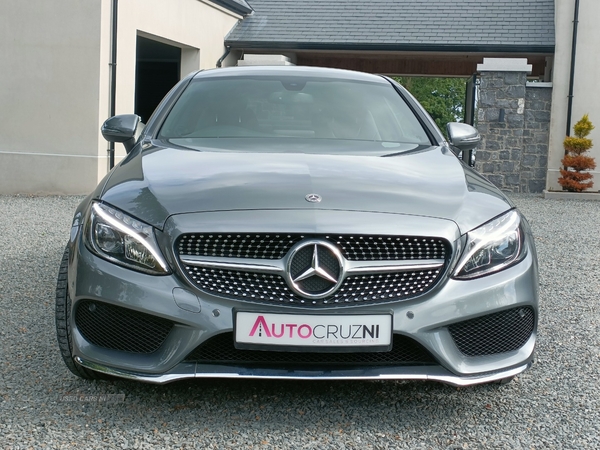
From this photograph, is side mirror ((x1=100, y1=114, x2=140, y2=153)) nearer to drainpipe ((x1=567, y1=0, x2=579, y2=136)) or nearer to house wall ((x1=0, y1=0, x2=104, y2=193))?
house wall ((x1=0, y1=0, x2=104, y2=193))

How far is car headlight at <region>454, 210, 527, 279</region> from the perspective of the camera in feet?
9.49

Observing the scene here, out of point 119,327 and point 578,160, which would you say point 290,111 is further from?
point 578,160

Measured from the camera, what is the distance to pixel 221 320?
8.98ft

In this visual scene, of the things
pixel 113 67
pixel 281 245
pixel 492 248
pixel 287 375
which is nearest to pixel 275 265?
pixel 281 245

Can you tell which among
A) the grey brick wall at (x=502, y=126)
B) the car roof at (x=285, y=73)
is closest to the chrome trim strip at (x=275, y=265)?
the car roof at (x=285, y=73)

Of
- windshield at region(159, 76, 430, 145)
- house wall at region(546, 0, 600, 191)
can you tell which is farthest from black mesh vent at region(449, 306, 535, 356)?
house wall at region(546, 0, 600, 191)

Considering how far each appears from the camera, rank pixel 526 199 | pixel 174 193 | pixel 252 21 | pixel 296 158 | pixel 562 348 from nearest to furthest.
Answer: pixel 174 193 → pixel 296 158 → pixel 562 348 → pixel 526 199 → pixel 252 21

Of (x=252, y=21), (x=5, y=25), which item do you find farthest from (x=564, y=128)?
(x=5, y=25)

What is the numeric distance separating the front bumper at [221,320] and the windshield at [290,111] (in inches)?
52.2

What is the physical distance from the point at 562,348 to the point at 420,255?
66.6 inches

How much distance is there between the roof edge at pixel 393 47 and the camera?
1688 cm

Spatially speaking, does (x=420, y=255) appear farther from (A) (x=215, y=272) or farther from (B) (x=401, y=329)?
(A) (x=215, y=272)

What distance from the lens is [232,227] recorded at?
110 inches

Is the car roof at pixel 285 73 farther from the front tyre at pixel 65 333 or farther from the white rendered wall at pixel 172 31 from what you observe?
the white rendered wall at pixel 172 31
